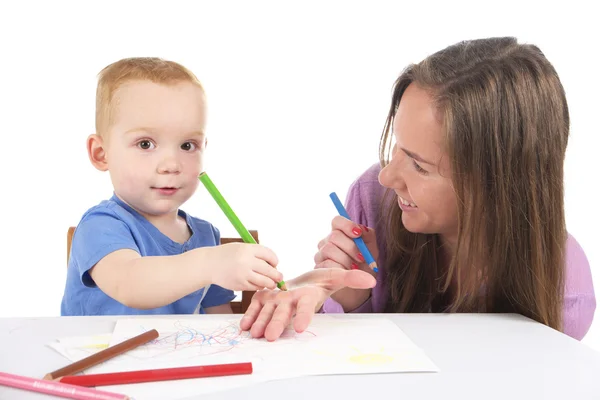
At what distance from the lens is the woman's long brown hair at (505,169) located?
1.18 meters

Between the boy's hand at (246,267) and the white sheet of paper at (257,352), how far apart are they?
2.8 inches

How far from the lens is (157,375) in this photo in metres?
0.79

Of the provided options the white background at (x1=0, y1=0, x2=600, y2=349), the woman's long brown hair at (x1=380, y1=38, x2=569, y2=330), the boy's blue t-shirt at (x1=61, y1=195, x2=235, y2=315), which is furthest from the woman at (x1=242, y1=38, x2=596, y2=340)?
the white background at (x1=0, y1=0, x2=600, y2=349)

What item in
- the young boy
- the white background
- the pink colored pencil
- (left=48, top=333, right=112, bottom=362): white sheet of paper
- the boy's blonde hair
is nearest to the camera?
the pink colored pencil

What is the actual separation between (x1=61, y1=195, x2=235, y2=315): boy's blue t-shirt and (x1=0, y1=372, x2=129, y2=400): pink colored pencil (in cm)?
31

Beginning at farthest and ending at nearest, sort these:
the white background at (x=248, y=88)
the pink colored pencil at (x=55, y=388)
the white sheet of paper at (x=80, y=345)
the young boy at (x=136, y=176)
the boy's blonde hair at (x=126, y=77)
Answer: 1. the white background at (x=248, y=88)
2. the boy's blonde hair at (x=126, y=77)
3. the young boy at (x=136, y=176)
4. the white sheet of paper at (x=80, y=345)
5. the pink colored pencil at (x=55, y=388)

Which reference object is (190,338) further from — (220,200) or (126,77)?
(126,77)

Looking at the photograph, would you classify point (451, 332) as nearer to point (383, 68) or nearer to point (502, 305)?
point (502, 305)

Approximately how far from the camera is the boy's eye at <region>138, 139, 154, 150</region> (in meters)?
1.22

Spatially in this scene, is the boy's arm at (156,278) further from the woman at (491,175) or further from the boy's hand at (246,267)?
the woman at (491,175)

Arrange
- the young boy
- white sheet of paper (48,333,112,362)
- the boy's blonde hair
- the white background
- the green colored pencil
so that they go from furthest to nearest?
the white background → the boy's blonde hair → the young boy → the green colored pencil → white sheet of paper (48,333,112,362)

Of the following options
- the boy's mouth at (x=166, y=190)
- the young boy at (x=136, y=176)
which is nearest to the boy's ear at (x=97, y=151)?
the young boy at (x=136, y=176)

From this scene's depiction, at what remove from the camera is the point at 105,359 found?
84cm

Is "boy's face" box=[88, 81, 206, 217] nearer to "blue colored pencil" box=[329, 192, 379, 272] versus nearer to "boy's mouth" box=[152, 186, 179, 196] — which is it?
"boy's mouth" box=[152, 186, 179, 196]
